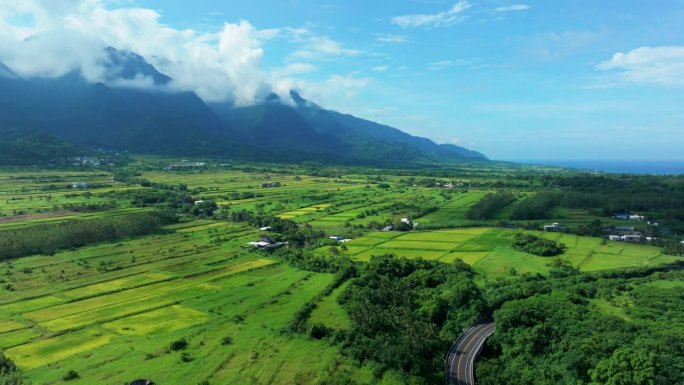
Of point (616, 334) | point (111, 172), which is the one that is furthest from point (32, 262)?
point (111, 172)

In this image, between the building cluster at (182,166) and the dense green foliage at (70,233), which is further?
the building cluster at (182,166)

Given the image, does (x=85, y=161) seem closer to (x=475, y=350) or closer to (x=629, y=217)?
(x=475, y=350)

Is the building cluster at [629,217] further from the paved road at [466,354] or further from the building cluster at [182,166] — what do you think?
the building cluster at [182,166]

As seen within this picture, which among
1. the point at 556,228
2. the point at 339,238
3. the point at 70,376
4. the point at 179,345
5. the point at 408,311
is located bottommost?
the point at 70,376

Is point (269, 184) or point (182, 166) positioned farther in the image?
point (182, 166)

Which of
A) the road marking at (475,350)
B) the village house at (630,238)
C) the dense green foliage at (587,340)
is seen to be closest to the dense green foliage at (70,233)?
the road marking at (475,350)

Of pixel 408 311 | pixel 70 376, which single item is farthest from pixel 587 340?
pixel 70 376
